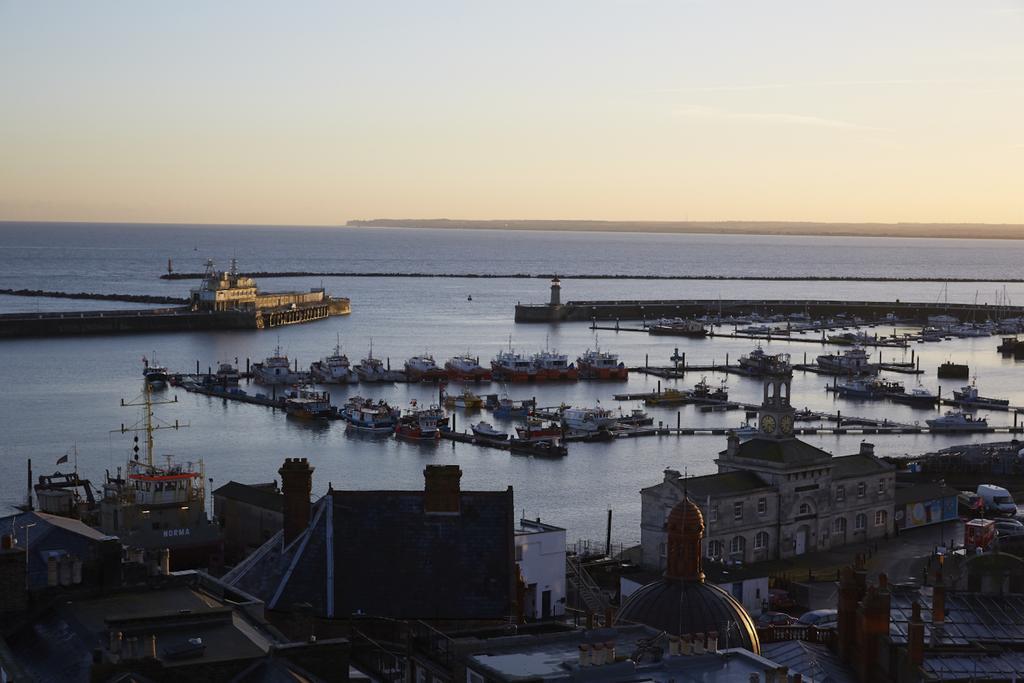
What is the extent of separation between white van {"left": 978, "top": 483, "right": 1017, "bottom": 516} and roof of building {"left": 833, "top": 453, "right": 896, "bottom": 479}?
19.2ft

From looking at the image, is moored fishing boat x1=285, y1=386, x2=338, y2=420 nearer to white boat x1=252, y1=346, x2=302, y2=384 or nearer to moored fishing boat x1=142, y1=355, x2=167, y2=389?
white boat x1=252, y1=346, x2=302, y2=384

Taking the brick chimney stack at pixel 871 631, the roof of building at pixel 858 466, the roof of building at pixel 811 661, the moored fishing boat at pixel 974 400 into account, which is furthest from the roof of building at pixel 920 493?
the moored fishing boat at pixel 974 400

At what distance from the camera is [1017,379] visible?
111m

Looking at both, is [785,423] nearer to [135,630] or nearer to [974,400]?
[135,630]

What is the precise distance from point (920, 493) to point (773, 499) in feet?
25.8

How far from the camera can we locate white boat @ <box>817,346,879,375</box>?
11112 cm

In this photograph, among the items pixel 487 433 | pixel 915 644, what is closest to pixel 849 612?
pixel 915 644

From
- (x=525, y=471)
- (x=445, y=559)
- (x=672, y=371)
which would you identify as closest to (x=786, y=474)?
(x=445, y=559)

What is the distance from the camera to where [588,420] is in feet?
260

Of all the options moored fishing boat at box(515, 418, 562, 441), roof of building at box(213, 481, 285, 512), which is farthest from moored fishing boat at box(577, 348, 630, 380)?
roof of building at box(213, 481, 285, 512)

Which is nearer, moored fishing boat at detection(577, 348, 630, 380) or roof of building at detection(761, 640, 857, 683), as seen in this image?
roof of building at detection(761, 640, 857, 683)

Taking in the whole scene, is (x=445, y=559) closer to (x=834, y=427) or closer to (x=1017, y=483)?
(x=1017, y=483)

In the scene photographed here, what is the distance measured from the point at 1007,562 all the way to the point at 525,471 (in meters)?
42.2

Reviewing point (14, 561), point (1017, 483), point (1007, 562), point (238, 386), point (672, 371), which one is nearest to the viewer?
point (14, 561)
